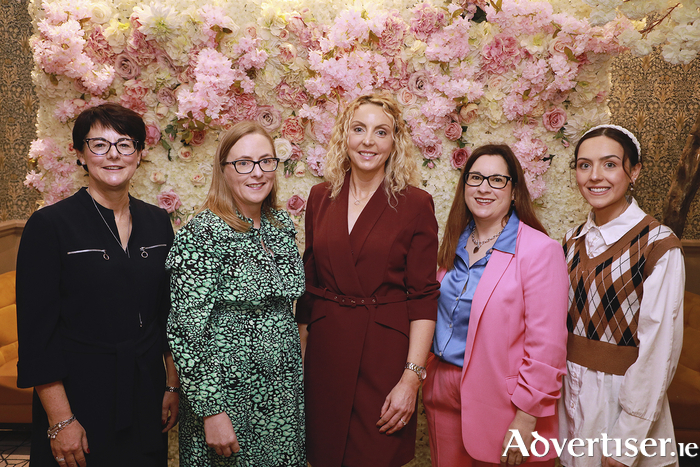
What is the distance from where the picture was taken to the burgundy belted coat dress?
1.78 meters

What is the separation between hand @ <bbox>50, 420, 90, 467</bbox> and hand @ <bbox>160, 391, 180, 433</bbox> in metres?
0.28

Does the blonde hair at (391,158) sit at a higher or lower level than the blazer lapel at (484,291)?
higher

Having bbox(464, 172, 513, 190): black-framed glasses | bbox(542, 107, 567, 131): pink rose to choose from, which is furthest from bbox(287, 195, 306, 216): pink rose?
bbox(542, 107, 567, 131): pink rose

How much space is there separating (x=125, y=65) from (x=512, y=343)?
2.35m

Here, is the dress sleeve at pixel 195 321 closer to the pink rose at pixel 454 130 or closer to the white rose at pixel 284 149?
the white rose at pixel 284 149

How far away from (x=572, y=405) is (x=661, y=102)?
3.56 metres

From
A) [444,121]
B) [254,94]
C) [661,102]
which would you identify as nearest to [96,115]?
[254,94]

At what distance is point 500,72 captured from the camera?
102 inches

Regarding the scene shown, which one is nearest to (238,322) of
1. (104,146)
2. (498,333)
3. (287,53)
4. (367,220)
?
(367,220)

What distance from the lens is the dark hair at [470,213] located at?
1.86 metres

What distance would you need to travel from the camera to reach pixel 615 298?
1.71m

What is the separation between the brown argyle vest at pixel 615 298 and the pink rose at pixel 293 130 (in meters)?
1.59

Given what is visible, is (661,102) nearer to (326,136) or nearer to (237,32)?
(326,136)

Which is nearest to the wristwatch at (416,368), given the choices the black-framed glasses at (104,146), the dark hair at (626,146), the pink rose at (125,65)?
the dark hair at (626,146)
